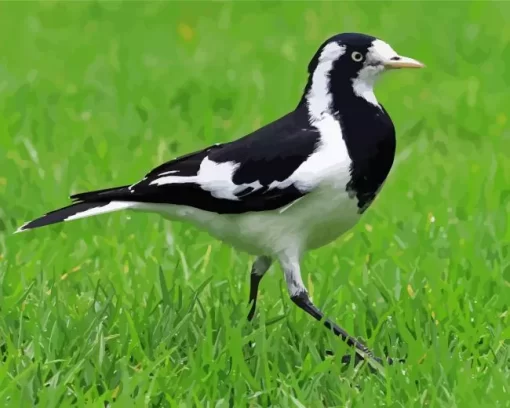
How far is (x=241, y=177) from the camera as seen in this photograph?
12.5 ft

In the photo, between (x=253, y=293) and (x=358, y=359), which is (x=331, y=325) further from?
(x=253, y=293)

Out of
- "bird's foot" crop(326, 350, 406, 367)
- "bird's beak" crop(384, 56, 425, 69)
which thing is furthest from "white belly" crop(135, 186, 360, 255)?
"bird's beak" crop(384, 56, 425, 69)

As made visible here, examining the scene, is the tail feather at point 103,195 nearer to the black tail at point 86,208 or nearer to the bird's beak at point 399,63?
the black tail at point 86,208

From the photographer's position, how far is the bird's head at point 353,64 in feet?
12.7

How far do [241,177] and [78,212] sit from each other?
55cm

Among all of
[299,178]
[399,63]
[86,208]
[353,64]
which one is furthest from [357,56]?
[86,208]

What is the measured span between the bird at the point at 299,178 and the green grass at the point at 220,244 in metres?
0.28

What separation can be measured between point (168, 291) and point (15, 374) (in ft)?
2.42

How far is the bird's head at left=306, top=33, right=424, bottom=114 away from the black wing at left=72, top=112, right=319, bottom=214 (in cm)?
16

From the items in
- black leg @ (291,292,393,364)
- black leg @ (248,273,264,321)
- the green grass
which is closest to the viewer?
the green grass

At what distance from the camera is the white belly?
369 centimetres

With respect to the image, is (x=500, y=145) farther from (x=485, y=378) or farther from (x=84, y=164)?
(x=485, y=378)

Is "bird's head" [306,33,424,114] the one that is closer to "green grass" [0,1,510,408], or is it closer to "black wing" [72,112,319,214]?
"black wing" [72,112,319,214]

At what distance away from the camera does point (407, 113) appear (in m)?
7.17
